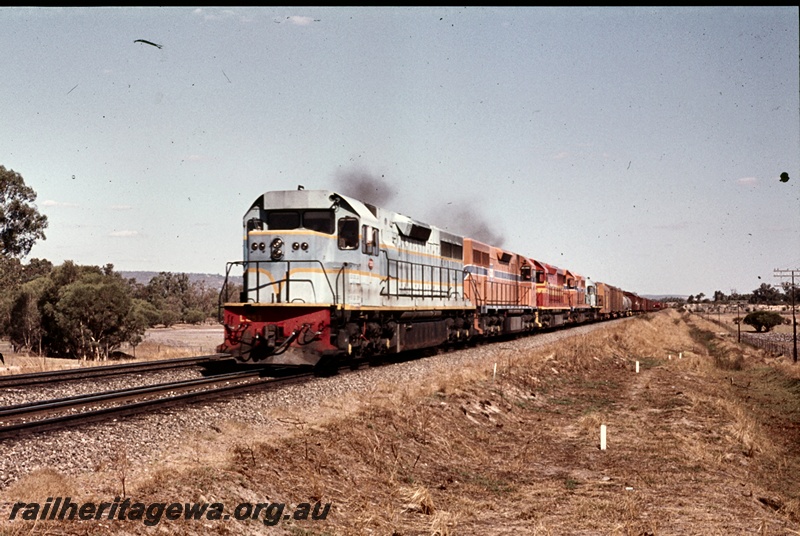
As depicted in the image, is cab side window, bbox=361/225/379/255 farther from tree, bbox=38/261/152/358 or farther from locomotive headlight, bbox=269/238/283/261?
tree, bbox=38/261/152/358

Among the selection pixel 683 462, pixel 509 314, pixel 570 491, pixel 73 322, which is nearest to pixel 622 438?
pixel 683 462

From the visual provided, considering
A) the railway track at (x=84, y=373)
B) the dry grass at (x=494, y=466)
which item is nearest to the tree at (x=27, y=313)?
the railway track at (x=84, y=373)

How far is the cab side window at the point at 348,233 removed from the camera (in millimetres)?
18625

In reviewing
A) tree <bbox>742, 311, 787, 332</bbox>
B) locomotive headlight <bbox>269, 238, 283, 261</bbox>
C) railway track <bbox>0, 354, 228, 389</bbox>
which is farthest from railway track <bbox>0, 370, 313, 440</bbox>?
tree <bbox>742, 311, 787, 332</bbox>

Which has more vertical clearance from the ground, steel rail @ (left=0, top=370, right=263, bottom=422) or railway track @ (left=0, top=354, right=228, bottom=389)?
railway track @ (left=0, top=354, right=228, bottom=389)

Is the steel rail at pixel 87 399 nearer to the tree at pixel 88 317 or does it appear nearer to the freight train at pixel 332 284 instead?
the freight train at pixel 332 284

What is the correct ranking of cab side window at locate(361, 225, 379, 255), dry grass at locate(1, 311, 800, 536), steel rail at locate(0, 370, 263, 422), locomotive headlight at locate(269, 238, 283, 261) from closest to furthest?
dry grass at locate(1, 311, 800, 536), steel rail at locate(0, 370, 263, 422), locomotive headlight at locate(269, 238, 283, 261), cab side window at locate(361, 225, 379, 255)

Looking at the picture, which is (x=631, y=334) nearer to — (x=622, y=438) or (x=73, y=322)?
(x=622, y=438)

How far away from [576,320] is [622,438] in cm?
4381

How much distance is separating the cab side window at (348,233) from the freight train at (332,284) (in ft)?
0.09

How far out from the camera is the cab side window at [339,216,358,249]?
1862cm

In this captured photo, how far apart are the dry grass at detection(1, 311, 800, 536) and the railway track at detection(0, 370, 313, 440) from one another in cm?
191

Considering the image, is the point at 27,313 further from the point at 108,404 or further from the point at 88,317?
the point at 108,404

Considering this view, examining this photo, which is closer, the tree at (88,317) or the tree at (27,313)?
the tree at (88,317)
